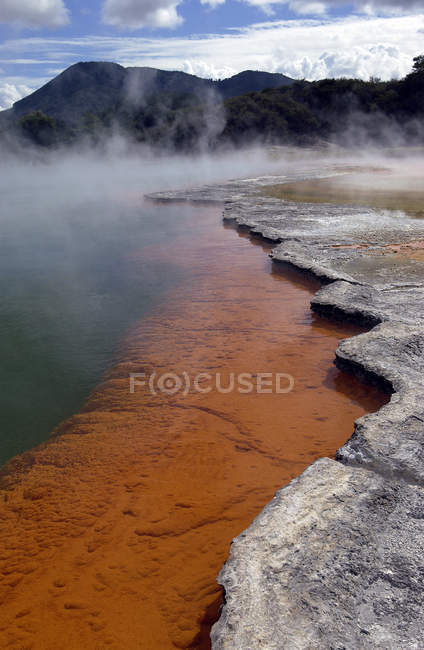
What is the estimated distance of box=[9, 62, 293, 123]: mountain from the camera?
73188mm

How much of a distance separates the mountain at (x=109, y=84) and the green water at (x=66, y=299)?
67576mm

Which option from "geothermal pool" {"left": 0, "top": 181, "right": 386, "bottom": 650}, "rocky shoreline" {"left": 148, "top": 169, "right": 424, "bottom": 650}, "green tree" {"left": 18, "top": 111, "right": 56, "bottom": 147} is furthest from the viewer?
"green tree" {"left": 18, "top": 111, "right": 56, "bottom": 147}

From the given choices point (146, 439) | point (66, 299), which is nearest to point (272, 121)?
point (66, 299)

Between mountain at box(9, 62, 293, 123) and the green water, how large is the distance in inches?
2660

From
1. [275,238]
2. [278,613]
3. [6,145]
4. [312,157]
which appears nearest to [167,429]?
[278,613]

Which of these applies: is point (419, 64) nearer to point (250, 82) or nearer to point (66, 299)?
point (66, 299)

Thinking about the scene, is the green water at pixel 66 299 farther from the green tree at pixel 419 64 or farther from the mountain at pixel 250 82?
the mountain at pixel 250 82

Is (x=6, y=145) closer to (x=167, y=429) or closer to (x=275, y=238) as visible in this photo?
(x=275, y=238)

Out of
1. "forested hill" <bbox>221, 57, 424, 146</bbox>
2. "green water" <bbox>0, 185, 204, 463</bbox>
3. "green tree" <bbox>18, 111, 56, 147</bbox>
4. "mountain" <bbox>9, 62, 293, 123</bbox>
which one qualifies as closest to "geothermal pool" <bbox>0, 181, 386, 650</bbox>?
"green water" <bbox>0, 185, 204, 463</bbox>

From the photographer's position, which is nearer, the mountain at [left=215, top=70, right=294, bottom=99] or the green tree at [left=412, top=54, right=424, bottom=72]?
the green tree at [left=412, top=54, right=424, bottom=72]

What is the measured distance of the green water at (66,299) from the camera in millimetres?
3469

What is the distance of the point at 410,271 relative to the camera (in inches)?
202

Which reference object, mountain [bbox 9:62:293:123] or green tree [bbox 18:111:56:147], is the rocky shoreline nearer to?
green tree [bbox 18:111:56:147]

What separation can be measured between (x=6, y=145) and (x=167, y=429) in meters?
32.1
